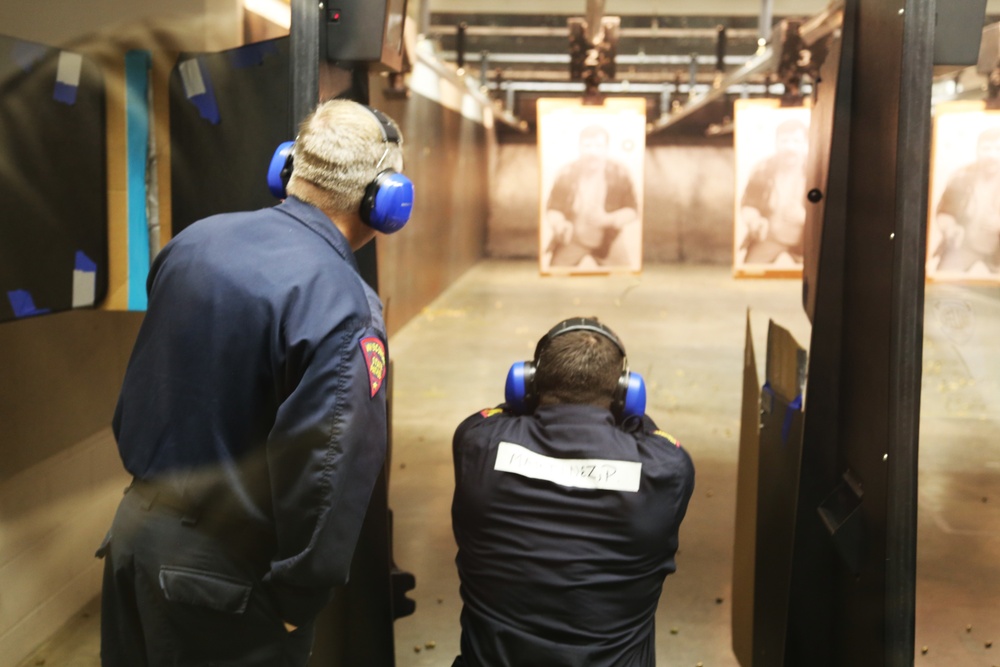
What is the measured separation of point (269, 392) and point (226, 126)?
1.27 meters

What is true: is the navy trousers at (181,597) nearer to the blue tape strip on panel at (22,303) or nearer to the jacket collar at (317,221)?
the jacket collar at (317,221)

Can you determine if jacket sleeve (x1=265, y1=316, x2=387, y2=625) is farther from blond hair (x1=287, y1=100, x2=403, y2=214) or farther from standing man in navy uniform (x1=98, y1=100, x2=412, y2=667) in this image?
blond hair (x1=287, y1=100, x2=403, y2=214)

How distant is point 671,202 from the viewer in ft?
53.6

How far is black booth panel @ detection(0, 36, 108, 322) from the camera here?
2.34 metres

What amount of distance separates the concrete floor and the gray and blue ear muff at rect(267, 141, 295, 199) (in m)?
1.56

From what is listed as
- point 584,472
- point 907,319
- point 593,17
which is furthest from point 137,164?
Result: point 593,17

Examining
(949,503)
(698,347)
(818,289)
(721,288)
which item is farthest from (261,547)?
(721,288)

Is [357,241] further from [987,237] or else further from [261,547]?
[987,237]

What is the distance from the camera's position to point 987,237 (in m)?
4.28

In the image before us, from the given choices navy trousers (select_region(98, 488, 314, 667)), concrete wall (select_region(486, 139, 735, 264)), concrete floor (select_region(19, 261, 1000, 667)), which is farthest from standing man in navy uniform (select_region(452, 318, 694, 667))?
concrete wall (select_region(486, 139, 735, 264))

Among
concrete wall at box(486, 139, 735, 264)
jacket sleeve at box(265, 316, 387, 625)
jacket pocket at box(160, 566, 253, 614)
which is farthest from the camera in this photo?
concrete wall at box(486, 139, 735, 264)

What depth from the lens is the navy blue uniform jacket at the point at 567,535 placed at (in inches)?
62.8

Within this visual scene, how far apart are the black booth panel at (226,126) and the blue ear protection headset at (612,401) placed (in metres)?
0.92

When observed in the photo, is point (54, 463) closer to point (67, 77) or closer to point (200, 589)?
point (67, 77)
